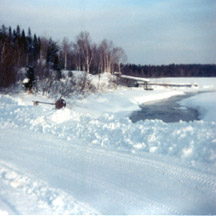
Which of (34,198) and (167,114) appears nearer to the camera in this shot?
(34,198)

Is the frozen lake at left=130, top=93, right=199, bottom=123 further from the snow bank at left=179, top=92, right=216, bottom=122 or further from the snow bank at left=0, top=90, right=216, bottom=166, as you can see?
the snow bank at left=0, top=90, right=216, bottom=166

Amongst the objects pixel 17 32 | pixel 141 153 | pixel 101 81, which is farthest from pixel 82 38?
pixel 141 153

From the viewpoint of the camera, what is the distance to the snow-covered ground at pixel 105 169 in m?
3.62

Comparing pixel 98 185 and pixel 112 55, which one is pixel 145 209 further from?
pixel 112 55

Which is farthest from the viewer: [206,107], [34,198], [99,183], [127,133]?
[206,107]

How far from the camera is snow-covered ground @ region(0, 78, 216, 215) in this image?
143 inches

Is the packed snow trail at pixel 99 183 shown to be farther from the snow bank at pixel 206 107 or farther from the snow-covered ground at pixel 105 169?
the snow bank at pixel 206 107

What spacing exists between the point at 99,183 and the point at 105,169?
23.2 inches

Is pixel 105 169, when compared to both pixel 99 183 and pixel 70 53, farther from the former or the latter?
pixel 70 53

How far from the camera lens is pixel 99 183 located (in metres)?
4.33

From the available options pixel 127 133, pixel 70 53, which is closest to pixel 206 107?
pixel 127 133

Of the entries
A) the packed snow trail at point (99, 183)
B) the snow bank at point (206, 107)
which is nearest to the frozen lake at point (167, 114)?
the snow bank at point (206, 107)

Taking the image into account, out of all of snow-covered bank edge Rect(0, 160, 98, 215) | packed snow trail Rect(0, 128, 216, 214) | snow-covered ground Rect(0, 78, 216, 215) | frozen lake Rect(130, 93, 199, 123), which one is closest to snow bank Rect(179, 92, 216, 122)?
frozen lake Rect(130, 93, 199, 123)

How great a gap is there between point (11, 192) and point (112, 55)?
43863mm
